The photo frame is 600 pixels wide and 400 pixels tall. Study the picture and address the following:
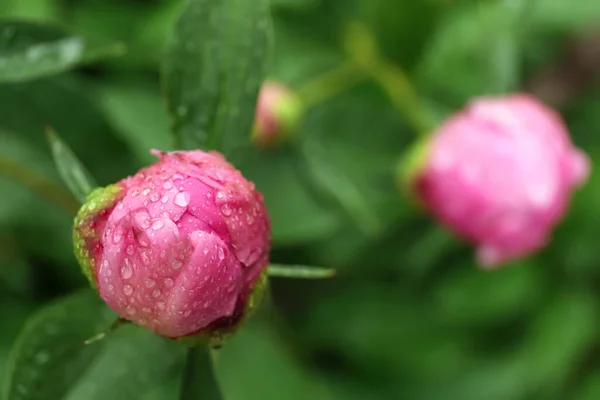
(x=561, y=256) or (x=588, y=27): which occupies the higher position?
(x=588, y=27)

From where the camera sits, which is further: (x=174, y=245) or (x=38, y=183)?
(x=38, y=183)

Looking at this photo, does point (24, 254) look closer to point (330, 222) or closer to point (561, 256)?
point (330, 222)

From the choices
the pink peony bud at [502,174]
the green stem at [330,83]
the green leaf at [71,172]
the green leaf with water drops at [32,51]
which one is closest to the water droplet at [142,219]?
the green leaf at [71,172]

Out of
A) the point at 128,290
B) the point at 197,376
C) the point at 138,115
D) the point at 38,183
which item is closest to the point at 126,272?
the point at 128,290

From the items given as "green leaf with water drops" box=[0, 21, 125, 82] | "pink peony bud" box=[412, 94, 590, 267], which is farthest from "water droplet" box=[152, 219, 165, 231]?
"pink peony bud" box=[412, 94, 590, 267]

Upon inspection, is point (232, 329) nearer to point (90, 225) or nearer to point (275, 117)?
point (90, 225)

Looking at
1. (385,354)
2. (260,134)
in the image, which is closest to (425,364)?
(385,354)
